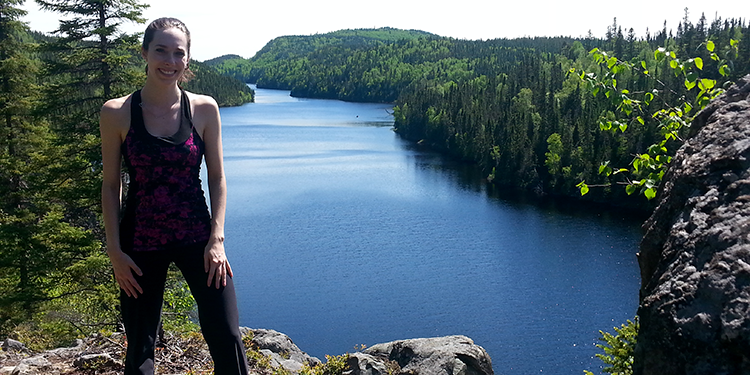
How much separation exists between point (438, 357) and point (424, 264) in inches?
1231

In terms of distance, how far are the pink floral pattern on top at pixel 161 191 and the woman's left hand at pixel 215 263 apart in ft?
0.32

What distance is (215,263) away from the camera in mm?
3002

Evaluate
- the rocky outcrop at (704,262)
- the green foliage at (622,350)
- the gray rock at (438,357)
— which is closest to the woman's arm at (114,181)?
the rocky outcrop at (704,262)

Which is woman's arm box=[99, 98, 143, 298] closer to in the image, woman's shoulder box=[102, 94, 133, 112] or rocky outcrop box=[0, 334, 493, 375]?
woman's shoulder box=[102, 94, 133, 112]

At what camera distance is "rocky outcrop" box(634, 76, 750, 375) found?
6.99ft

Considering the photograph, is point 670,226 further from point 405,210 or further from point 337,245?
point 405,210

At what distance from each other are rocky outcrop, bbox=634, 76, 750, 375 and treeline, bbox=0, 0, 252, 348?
305 inches

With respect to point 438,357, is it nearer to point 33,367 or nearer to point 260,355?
point 260,355

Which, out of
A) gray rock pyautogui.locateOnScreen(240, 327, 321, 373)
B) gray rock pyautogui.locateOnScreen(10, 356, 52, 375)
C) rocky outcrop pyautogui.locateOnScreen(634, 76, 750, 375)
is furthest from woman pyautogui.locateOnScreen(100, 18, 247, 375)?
gray rock pyautogui.locateOnScreen(240, 327, 321, 373)

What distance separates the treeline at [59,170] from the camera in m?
12.4

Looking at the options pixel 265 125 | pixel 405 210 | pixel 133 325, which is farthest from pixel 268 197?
pixel 265 125

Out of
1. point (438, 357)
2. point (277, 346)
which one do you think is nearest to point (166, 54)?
point (438, 357)

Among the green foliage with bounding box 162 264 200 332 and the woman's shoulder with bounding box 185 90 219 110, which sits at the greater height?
the woman's shoulder with bounding box 185 90 219 110

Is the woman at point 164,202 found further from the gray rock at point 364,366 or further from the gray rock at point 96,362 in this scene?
the gray rock at point 364,366
